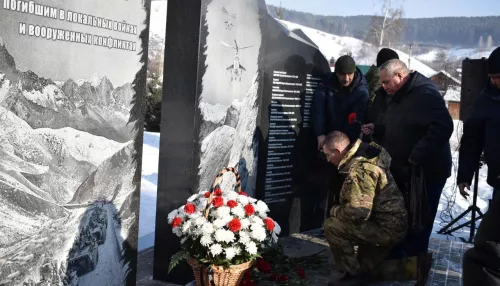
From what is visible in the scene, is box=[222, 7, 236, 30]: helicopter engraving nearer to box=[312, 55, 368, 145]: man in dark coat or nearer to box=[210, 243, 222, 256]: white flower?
box=[312, 55, 368, 145]: man in dark coat

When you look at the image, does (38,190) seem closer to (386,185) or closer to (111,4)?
(111,4)

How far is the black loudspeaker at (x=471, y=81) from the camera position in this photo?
6254 millimetres

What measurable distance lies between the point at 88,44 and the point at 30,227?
116 cm

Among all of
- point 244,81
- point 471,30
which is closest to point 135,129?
point 244,81

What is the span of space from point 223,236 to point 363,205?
4.33 feet

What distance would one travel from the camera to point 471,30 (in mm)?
114125

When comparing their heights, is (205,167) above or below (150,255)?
above

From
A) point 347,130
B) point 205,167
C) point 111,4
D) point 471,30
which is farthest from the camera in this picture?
point 471,30

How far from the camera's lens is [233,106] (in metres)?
4.91

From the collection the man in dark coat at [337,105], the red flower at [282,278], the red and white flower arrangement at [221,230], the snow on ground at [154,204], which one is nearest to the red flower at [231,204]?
the red and white flower arrangement at [221,230]

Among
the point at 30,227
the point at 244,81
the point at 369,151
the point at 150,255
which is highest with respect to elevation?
the point at 244,81

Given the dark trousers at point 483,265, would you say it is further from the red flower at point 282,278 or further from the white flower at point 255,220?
the red flower at point 282,278

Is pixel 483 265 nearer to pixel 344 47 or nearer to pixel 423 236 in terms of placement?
pixel 423 236

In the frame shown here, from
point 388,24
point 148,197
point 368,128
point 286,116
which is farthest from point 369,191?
point 388,24
